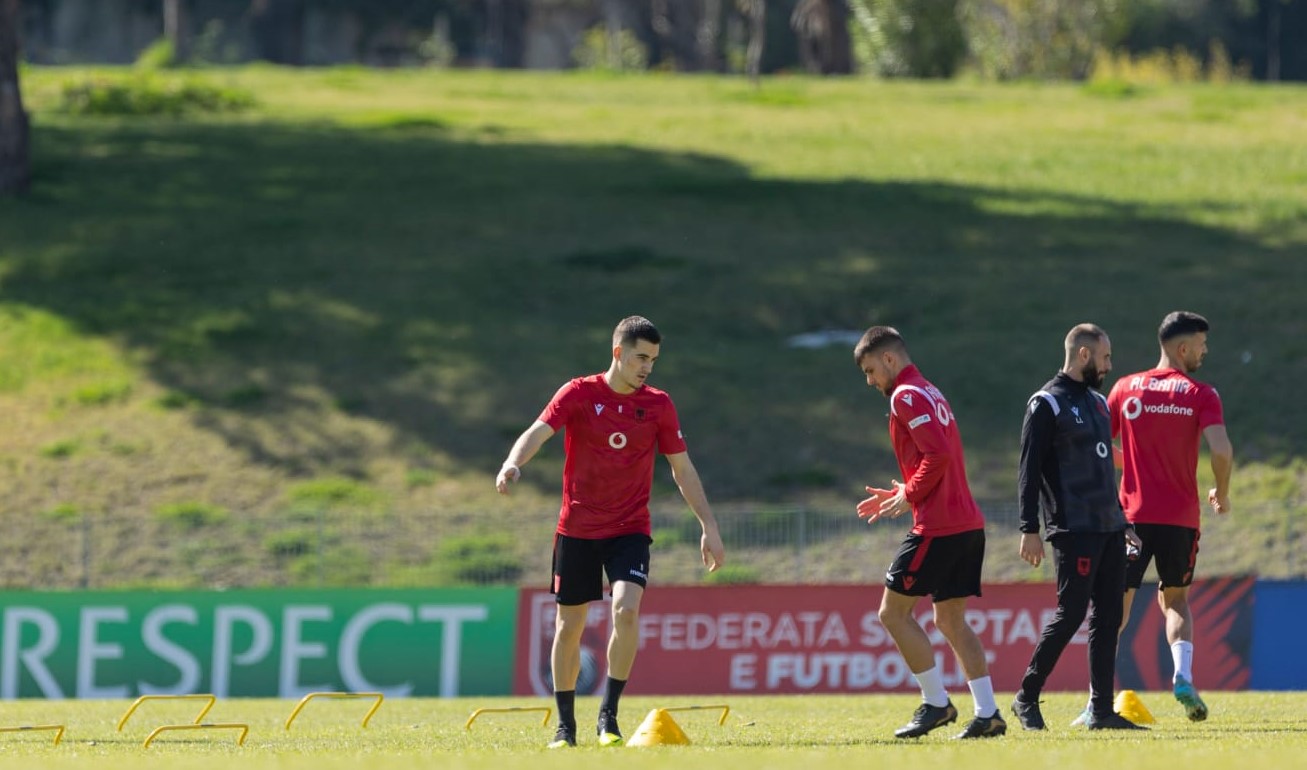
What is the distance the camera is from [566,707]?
9.97 meters

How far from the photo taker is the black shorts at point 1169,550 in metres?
11.0

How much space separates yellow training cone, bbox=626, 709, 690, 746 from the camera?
980cm

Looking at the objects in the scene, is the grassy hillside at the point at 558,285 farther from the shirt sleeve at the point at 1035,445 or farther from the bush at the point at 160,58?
the shirt sleeve at the point at 1035,445

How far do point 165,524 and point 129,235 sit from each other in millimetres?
15828

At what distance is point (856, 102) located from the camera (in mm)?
49906

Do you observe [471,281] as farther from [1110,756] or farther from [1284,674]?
[1110,756]

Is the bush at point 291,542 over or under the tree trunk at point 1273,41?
under

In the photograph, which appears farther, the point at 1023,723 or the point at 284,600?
the point at 284,600

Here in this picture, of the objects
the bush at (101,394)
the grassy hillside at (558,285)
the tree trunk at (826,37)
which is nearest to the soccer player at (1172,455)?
the grassy hillside at (558,285)

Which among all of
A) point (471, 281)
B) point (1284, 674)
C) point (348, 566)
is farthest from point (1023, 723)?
point (471, 281)

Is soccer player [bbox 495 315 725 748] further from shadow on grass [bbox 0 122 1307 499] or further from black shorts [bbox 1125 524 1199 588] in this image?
shadow on grass [bbox 0 122 1307 499]

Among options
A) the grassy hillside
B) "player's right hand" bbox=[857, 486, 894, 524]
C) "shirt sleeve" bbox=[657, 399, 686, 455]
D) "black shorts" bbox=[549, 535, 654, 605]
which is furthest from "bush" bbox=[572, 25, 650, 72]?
"black shorts" bbox=[549, 535, 654, 605]

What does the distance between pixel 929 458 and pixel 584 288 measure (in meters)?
24.2

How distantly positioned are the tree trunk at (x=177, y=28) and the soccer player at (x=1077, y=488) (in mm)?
54799
